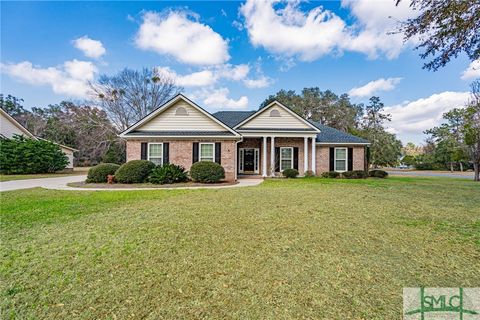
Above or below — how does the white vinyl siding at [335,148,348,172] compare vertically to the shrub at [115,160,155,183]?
above

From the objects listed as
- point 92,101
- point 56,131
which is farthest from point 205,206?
point 56,131

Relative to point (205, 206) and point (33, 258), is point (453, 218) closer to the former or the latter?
point (205, 206)

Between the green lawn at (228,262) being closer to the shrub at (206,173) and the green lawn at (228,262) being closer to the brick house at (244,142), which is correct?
the shrub at (206,173)

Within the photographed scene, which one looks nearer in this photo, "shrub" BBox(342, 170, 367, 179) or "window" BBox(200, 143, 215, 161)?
"window" BBox(200, 143, 215, 161)

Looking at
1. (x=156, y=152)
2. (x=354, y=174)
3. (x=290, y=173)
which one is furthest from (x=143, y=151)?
(x=354, y=174)

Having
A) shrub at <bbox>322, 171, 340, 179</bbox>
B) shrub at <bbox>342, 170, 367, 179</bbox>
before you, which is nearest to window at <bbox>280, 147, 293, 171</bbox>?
shrub at <bbox>322, 171, 340, 179</bbox>

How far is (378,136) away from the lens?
1375 inches

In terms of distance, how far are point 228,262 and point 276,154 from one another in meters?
15.7

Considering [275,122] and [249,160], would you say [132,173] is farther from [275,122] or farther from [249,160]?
[275,122]

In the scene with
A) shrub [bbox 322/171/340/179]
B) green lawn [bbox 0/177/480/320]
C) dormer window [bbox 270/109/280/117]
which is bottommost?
green lawn [bbox 0/177/480/320]

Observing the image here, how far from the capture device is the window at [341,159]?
18.7 meters

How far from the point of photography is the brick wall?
50.9 feet

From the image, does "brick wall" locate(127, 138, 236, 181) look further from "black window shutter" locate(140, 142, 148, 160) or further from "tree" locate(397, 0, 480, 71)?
"tree" locate(397, 0, 480, 71)

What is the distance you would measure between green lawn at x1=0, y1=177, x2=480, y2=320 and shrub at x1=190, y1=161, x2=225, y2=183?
712cm
